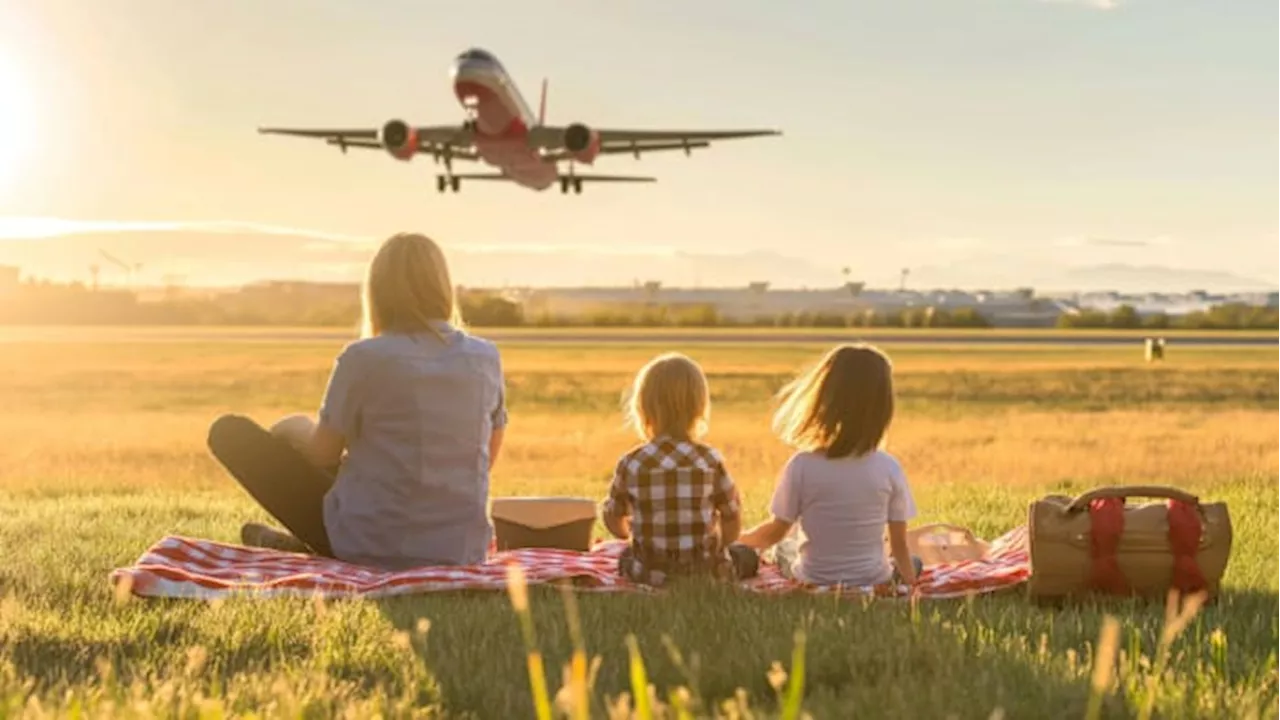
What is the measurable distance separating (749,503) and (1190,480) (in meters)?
4.97

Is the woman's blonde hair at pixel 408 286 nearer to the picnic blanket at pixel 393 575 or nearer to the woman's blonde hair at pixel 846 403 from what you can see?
the picnic blanket at pixel 393 575

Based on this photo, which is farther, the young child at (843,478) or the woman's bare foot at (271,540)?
the woman's bare foot at (271,540)

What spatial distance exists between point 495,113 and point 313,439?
34.7m

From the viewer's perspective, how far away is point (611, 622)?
18.1ft

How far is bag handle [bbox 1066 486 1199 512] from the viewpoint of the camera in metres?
6.34

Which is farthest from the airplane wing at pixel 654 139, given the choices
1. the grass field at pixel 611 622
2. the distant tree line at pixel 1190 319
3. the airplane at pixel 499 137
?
the distant tree line at pixel 1190 319

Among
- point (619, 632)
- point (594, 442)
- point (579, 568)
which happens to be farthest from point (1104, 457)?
point (619, 632)

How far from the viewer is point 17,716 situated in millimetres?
3477

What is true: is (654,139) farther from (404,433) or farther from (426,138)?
(404,433)

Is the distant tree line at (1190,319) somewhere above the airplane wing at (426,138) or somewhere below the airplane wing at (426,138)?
below

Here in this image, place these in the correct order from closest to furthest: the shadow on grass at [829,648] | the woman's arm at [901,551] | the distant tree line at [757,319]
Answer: the shadow on grass at [829,648], the woman's arm at [901,551], the distant tree line at [757,319]

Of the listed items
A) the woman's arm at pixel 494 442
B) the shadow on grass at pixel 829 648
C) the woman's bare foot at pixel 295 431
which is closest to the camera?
the shadow on grass at pixel 829 648

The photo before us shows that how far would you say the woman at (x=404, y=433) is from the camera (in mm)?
6797

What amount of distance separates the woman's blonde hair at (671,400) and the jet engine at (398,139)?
35477mm
